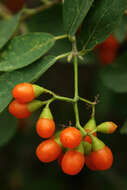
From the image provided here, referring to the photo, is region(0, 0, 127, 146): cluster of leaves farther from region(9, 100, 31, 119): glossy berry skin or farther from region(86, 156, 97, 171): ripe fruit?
region(86, 156, 97, 171): ripe fruit

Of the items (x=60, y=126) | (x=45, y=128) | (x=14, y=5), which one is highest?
(x=14, y=5)

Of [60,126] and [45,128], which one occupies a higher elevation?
[45,128]

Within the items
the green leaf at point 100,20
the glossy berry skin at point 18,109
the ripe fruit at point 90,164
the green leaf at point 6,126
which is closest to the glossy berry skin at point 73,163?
the ripe fruit at point 90,164

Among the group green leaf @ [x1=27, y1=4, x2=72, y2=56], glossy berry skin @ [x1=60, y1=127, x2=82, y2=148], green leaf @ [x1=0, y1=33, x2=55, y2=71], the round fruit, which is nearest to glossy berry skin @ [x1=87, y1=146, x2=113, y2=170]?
glossy berry skin @ [x1=60, y1=127, x2=82, y2=148]

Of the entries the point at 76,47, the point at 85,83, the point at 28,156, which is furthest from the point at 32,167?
the point at 76,47

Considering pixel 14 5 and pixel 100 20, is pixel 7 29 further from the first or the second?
pixel 14 5

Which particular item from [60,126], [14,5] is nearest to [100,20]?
[14,5]
